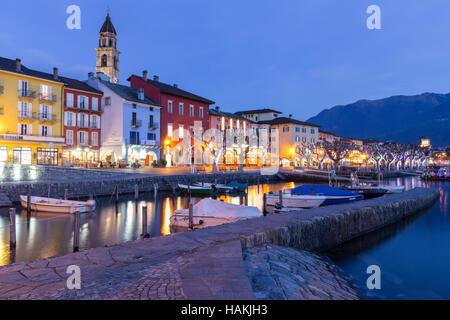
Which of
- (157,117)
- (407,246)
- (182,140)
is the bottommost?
(407,246)

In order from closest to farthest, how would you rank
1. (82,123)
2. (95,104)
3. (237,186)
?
(237,186) → (82,123) → (95,104)

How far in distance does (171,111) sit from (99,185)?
29.1 meters

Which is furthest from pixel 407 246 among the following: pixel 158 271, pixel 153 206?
pixel 153 206

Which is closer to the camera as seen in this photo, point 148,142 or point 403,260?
point 403,260

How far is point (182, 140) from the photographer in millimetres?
59188

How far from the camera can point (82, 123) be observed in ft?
159

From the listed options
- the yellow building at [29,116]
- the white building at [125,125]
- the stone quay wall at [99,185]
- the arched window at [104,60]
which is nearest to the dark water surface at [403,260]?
the stone quay wall at [99,185]

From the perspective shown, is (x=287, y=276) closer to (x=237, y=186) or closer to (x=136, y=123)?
(x=237, y=186)

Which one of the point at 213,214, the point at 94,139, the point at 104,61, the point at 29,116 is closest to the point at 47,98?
the point at 29,116

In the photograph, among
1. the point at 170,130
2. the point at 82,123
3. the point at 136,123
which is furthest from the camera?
the point at 170,130

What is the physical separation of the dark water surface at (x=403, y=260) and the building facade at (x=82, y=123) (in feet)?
128
